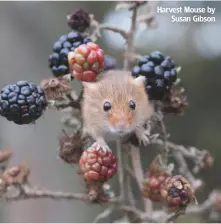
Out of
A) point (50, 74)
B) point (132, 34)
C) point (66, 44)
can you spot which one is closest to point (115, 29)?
point (132, 34)

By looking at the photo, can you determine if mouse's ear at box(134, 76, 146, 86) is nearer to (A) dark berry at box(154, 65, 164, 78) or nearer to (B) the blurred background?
(A) dark berry at box(154, 65, 164, 78)

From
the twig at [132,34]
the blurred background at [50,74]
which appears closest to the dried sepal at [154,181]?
the twig at [132,34]

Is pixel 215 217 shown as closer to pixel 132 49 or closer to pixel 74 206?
pixel 132 49

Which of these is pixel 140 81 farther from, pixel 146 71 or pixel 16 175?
pixel 16 175

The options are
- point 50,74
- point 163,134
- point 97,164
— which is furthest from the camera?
point 50,74

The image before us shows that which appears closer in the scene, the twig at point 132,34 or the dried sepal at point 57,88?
the dried sepal at point 57,88

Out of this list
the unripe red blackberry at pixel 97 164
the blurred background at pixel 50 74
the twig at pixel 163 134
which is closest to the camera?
the unripe red blackberry at pixel 97 164

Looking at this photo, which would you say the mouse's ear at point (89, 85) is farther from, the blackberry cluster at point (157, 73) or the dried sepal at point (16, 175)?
the dried sepal at point (16, 175)
